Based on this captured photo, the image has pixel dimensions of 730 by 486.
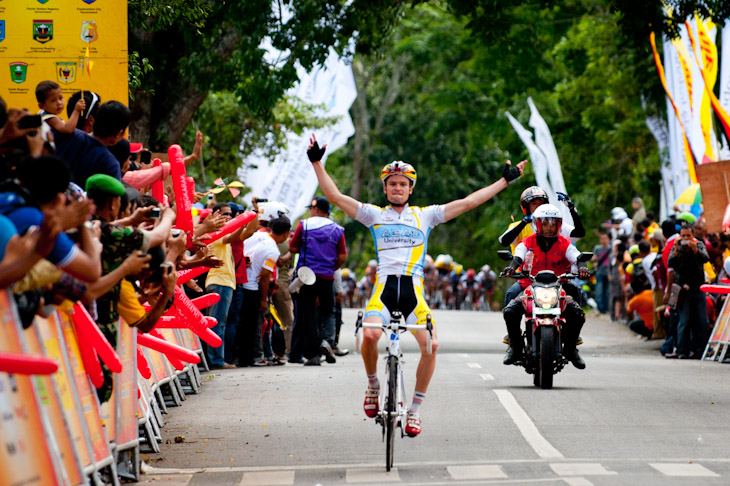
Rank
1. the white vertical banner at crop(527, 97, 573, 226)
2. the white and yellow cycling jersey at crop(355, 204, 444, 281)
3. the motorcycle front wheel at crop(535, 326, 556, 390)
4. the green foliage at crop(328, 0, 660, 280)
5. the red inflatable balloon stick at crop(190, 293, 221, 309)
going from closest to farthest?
the white and yellow cycling jersey at crop(355, 204, 444, 281)
the red inflatable balloon stick at crop(190, 293, 221, 309)
the motorcycle front wheel at crop(535, 326, 556, 390)
the green foliage at crop(328, 0, 660, 280)
the white vertical banner at crop(527, 97, 573, 226)

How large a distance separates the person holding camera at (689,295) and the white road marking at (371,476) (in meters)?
11.8

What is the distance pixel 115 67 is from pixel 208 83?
8.86m

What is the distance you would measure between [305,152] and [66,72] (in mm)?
17963

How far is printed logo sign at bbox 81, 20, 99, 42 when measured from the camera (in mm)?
13094

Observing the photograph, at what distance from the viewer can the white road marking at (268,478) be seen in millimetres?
8469

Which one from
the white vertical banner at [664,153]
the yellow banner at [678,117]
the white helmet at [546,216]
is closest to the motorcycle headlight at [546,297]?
the white helmet at [546,216]

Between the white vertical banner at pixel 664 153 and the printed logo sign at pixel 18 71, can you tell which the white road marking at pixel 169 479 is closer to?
the printed logo sign at pixel 18 71

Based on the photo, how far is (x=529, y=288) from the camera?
1437cm

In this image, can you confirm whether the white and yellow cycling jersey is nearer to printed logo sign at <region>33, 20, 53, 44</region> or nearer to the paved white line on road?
the paved white line on road

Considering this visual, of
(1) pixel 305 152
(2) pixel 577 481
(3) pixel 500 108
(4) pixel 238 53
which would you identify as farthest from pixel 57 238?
(3) pixel 500 108

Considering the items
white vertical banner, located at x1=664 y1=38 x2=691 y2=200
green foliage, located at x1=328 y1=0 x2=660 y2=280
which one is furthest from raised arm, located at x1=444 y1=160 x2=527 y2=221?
white vertical banner, located at x1=664 y1=38 x2=691 y2=200

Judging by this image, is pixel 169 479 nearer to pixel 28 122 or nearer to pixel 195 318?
→ pixel 195 318

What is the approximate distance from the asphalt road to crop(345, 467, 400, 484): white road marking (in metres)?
0.01

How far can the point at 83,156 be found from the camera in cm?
928
